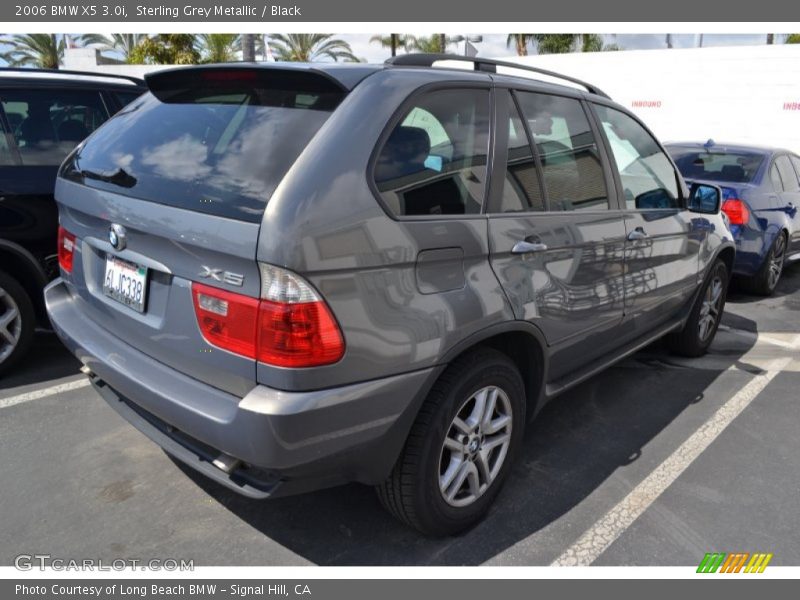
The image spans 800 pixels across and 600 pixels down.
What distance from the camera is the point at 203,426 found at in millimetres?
2070

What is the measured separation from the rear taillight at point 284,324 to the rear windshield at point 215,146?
234 millimetres

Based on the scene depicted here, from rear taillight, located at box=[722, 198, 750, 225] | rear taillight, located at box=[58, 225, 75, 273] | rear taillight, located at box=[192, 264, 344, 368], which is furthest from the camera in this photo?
rear taillight, located at box=[722, 198, 750, 225]

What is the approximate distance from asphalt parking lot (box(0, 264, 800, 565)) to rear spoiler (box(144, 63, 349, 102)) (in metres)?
1.77

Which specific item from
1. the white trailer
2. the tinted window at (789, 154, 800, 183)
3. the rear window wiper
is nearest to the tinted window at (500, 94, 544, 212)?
the rear window wiper

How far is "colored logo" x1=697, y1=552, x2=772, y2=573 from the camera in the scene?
8.20 feet

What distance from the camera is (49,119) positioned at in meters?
4.11

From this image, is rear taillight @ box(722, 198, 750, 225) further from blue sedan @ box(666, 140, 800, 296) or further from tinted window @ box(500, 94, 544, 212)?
tinted window @ box(500, 94, 544, 212)

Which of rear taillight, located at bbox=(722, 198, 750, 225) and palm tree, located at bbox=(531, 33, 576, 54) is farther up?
palm tree, located at bbox=(531, 33, 576, 54)

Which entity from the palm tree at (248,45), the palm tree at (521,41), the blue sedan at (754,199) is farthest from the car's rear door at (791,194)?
the palm tree at (521,41)

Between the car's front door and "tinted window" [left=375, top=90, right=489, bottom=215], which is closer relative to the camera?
"tinted window" [left=375, top=90, right=489, bottom=215]

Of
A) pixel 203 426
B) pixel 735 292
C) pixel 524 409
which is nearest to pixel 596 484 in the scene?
pixel 524 409

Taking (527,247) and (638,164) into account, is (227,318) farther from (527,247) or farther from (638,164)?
(638,164)

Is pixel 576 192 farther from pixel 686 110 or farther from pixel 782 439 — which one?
pixel 686 110

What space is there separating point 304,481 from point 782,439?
288cm
